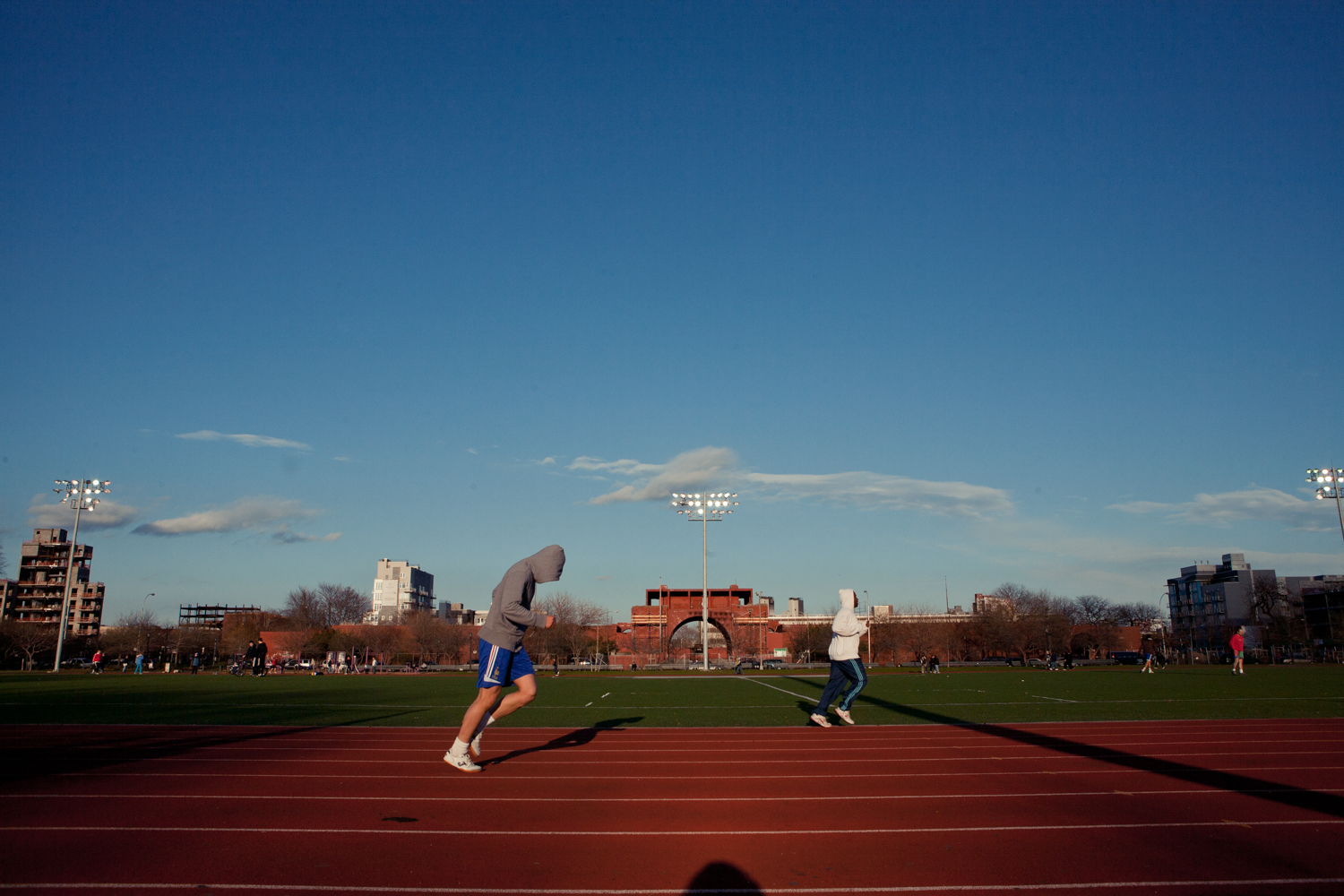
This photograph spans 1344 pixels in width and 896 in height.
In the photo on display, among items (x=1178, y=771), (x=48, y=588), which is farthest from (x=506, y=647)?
(x=48, y=588)

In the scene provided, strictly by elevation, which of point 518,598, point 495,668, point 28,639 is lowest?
point 28,639

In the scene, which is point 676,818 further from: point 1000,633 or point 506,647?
point 1000,633

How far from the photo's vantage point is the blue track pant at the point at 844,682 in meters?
11.2

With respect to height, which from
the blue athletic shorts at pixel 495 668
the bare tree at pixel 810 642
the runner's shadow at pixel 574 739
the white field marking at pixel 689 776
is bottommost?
the bare tree at pixel 810 642

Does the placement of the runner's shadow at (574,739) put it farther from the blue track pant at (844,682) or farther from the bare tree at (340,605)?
the bare tree at (340,605)

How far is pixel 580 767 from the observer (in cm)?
779

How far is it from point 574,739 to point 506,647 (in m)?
2.97

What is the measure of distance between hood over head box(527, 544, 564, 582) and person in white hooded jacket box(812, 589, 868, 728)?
4890mm

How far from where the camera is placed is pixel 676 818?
5715mm

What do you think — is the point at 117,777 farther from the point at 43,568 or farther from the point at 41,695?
the point at 43,568

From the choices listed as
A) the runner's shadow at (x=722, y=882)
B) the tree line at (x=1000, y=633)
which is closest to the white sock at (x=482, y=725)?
the runner's shadow at (x=722, y=882)

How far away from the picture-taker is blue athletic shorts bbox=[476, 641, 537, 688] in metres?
7.52

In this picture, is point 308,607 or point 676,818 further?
point 308,607

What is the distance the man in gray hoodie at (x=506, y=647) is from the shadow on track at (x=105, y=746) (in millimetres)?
3390
